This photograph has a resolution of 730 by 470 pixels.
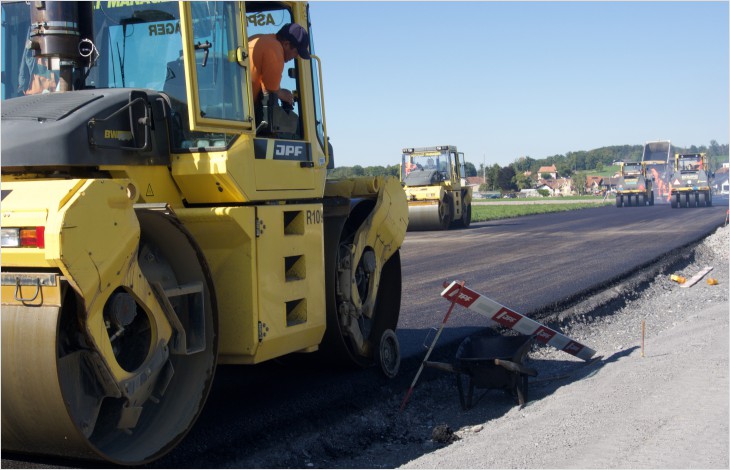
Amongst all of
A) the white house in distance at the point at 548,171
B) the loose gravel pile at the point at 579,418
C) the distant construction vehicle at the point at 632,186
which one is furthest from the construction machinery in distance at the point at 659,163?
the white house in distance at the point at 548,171

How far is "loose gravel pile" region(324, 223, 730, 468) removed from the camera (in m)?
4.70

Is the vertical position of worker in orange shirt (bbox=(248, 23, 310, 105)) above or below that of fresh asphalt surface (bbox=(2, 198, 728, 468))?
above

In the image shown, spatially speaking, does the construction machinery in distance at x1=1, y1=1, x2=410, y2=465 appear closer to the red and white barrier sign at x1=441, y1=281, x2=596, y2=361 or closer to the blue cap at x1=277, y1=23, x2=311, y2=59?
the blue cap at x1=277, y1=23, x2=311, y2=59

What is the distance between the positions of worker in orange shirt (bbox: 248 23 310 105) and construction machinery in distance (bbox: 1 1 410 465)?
13cm

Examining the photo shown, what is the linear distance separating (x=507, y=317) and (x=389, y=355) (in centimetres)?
103

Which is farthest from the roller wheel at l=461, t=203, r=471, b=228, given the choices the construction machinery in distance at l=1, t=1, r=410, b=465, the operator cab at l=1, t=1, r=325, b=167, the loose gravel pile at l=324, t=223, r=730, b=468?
the operator cab at l=1, t=1, r=325, b=167

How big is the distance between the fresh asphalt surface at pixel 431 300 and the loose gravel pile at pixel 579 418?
30 cm

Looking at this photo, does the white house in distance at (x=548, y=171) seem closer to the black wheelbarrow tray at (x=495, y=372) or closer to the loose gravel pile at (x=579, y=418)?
the loose gravel pile at (x=579, y=418)

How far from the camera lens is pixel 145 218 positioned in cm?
442

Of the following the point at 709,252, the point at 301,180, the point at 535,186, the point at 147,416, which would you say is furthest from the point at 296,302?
the point at 535,186

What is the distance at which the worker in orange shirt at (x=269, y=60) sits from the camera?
18.2ft

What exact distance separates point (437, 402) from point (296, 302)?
192 cm

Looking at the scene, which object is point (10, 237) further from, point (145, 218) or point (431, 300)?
point (431, 300)

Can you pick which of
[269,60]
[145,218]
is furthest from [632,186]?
[145,218]
